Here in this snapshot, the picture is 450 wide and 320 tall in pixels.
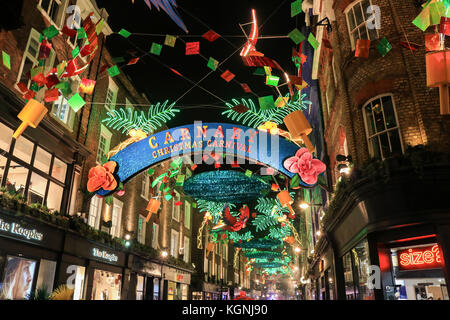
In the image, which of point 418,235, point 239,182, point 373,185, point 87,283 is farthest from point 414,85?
point 87,283

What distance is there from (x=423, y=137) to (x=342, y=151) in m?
5.04

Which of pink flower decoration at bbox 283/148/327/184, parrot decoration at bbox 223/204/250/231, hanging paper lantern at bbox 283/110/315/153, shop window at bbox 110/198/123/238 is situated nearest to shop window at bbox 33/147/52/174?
shop window at bbox 110/198/123/238

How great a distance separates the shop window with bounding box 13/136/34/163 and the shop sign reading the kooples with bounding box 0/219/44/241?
2.85 meters

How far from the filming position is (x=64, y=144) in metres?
13.3

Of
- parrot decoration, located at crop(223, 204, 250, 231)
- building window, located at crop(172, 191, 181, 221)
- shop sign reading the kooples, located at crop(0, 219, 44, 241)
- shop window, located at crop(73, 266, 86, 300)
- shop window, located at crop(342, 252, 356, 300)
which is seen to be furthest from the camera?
building window, located at crop(172, 191, 181, 221)

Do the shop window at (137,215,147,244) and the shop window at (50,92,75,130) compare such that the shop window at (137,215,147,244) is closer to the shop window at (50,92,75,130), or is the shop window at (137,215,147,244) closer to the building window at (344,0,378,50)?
the shop window at (50,92,75,130)

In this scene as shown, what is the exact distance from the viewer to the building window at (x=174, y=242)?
26.3 meters

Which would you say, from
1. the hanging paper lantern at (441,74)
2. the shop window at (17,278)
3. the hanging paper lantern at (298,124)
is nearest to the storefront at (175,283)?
the shop window at (17,278)

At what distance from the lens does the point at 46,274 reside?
38.7ft

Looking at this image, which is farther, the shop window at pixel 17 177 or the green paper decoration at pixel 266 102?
the shop window at pixel 17 177

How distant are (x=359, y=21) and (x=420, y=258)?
303 inches

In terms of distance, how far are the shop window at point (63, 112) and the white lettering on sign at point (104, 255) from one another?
554cm

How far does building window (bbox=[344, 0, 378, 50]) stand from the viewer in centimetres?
1051

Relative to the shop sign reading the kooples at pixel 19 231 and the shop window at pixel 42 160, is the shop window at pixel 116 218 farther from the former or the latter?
the shop sign reading the kooples at pixel 19 231
